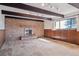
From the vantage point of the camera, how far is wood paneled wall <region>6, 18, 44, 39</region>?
7586 mm

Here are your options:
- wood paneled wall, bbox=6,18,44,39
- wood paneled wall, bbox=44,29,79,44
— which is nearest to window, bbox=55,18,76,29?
wood paneled wall, bbox=44,29,79,44

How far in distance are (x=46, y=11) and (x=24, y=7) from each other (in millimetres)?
1780

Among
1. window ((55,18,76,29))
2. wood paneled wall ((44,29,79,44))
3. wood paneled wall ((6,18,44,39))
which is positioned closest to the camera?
wood paneled wall ((44,29,79,44))

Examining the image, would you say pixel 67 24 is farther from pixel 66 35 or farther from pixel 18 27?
pixel 18 27

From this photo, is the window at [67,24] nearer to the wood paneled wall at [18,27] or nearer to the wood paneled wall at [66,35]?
the wood paneled wall at [66,35]

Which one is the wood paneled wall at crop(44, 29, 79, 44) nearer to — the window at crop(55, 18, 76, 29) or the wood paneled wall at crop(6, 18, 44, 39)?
the window at crop(55, 18, 76, 29)

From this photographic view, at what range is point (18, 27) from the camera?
813 centimetres

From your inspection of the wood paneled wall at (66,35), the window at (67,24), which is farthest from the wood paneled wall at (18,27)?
the window at (67,24)

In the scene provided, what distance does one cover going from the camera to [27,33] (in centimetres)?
870

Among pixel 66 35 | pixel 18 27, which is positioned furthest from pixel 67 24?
pixel 18 27

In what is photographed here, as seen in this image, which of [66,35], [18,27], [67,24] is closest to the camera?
[66,35]

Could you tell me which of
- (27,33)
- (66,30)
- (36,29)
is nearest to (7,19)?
(27,33)

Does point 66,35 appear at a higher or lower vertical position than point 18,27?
lower

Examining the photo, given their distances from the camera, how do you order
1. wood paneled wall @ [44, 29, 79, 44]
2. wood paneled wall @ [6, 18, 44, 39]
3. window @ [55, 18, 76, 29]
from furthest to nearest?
wood paneled wall @ [6, 18, 44, 39], window @ [55, 18, 76, 29], wood paneled wall @ [44, 29, 79, 44]
